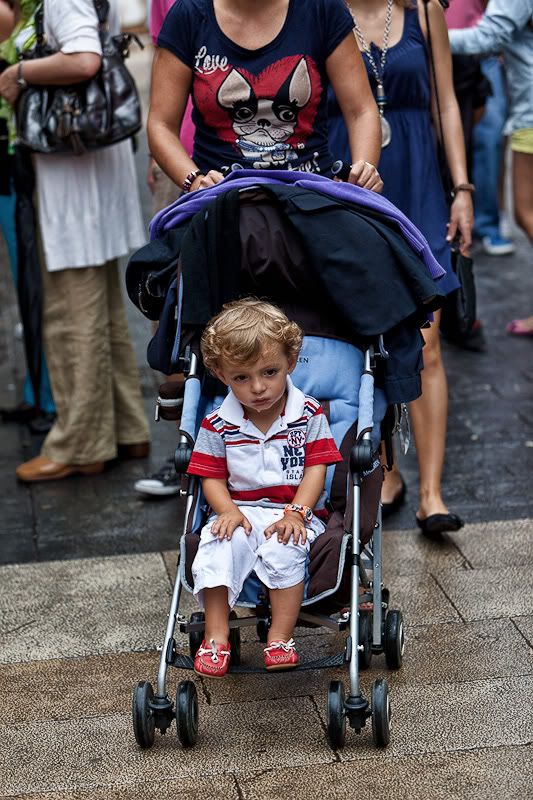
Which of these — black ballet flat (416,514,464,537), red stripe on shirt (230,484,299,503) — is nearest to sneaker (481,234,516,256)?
black ballet flat (416,514,464,537)

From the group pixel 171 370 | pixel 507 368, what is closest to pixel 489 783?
pixel 171 370

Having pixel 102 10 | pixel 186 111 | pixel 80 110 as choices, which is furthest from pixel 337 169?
pixel 102 10

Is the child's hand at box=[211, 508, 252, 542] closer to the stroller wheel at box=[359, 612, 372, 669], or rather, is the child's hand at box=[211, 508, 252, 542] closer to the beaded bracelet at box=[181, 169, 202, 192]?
the stroller wheel at box=[359, 612, 372, 669]

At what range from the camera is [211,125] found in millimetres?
4508

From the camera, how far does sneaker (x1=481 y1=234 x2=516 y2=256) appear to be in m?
10.4

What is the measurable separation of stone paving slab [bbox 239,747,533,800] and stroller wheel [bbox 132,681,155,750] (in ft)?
0.96

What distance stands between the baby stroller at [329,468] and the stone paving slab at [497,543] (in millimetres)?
943

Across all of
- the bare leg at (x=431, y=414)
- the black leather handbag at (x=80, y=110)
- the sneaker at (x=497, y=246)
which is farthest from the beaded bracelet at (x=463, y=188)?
the sneaker at (x=497, y=246)

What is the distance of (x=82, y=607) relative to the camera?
486cm

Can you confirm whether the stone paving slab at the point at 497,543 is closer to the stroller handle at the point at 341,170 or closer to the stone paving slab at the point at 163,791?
the stroller handle at the point at 341,170

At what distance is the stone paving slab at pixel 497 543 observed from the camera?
16.8 feet

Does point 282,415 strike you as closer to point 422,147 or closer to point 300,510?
point 300,510

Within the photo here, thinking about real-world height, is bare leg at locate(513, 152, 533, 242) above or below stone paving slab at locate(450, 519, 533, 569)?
above

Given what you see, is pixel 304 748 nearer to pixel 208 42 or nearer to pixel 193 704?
pixel 193 704
